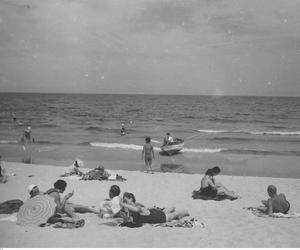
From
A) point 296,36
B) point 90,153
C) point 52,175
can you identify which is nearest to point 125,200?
point 52,175

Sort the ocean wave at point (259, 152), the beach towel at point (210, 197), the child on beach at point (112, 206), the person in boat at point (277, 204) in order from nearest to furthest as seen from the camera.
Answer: the child on beach at point (112, 206) → the person in boat at point (277, 204) → the beach towel at point (210, 197) → the ocean wave at point (259, 152)

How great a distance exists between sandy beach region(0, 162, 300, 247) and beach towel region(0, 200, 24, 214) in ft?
0.61

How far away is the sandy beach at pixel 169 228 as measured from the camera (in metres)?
4.66

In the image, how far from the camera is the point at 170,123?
24844 mm

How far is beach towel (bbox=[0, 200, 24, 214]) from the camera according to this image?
213 inches

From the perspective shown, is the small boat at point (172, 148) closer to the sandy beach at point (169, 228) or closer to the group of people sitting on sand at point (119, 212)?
the sandy beach at point (169, 228)

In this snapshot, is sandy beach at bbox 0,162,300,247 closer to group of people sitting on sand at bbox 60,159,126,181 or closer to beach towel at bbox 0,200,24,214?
beach towel at bbox 0,200,24,214

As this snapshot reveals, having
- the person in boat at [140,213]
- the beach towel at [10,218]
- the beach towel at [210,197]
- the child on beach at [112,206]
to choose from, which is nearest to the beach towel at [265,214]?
the beach towel at [210,197]

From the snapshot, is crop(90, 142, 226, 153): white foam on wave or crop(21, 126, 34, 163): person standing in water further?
crop(90, 142, 226, 153): white foam on wave

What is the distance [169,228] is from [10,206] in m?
2.68

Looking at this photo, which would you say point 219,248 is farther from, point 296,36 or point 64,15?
point 296,36

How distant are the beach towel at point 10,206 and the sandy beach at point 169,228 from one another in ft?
0.61

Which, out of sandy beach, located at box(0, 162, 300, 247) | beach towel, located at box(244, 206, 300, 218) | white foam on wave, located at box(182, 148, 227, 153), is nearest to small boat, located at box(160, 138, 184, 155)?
white foam on wave, located at box(182, 148, 227, 153)

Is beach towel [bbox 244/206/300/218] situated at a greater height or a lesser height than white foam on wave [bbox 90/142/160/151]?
lesser
